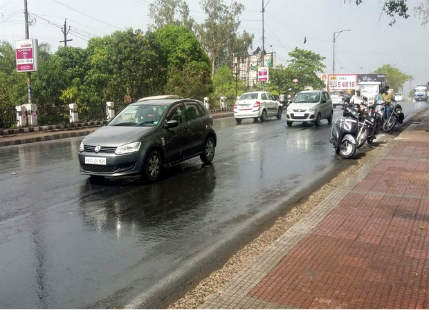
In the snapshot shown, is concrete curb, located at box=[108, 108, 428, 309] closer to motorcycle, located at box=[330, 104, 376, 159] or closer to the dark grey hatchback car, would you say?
the dark grey hatchback car

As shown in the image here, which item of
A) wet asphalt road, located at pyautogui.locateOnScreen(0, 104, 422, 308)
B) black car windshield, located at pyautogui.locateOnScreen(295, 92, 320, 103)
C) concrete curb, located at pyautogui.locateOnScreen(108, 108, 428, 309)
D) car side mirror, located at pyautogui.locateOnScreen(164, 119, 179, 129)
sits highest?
black car windshield, located at pyautogui.locateOnScreen(295, 92, 320, 103)

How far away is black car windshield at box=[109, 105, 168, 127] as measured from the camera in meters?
9.64

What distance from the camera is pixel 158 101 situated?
1042 cm

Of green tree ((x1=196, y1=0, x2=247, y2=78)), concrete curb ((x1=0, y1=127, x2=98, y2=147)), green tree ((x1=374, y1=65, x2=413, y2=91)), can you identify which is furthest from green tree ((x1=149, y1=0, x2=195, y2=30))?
green tree ((x1=374, y1=65, x2=413, y2=91))

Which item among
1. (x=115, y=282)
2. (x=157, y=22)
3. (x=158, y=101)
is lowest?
(x=115, y=282)

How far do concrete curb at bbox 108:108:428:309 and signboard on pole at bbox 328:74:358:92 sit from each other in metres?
53.0

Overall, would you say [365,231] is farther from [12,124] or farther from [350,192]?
[12,124]

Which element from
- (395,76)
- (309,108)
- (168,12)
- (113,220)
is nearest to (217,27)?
(168,12)

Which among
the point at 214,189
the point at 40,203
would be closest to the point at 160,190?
the point at 214,189

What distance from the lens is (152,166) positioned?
9.19 metres

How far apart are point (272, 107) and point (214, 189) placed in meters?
20.6

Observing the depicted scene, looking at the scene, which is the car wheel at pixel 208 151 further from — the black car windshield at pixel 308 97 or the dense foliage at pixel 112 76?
the dense foliage at pixel 112 76

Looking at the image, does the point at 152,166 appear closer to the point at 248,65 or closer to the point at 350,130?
the point at 350,130

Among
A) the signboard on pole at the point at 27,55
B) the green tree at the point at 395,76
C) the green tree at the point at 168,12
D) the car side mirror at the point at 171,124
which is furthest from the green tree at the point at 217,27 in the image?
the green tree at the point at 395,76
